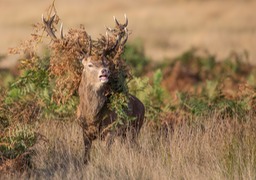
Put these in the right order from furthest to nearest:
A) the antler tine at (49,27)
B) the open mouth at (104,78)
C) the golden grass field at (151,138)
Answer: the antler tine at (49,27), the open mouth at (104,78), the golden grass field at (151,138)

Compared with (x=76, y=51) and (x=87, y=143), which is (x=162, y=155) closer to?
(x=87, y=143)

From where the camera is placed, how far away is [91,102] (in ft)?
42.8

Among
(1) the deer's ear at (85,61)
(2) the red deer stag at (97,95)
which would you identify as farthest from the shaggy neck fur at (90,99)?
(1) the deer's ear at (85,61)

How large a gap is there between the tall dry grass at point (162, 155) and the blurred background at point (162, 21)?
59.8 ft

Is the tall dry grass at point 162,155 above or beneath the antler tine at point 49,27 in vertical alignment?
beneath

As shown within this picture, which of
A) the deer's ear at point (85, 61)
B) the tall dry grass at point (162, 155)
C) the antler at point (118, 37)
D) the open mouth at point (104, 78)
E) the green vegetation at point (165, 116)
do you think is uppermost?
the antler at point (118, 37)

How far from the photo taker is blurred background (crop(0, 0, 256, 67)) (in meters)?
39.2

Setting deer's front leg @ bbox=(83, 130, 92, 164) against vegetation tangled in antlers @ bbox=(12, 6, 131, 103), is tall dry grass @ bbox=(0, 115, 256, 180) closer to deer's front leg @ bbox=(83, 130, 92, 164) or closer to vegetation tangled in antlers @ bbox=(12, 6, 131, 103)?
deer's front leg @ bbox=(83, 130, 92, 164)

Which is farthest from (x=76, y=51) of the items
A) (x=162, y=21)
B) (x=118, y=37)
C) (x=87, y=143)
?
(x=162, y=21)

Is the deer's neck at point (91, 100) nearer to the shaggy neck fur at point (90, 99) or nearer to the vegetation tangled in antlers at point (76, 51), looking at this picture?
the shaggy neck fur at point (90, 99)

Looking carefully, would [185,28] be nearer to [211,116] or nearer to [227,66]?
[227,66]

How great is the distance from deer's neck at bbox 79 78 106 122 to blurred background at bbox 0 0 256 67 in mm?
18220

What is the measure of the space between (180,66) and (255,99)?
9.09m

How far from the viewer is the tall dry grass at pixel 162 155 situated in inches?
459
